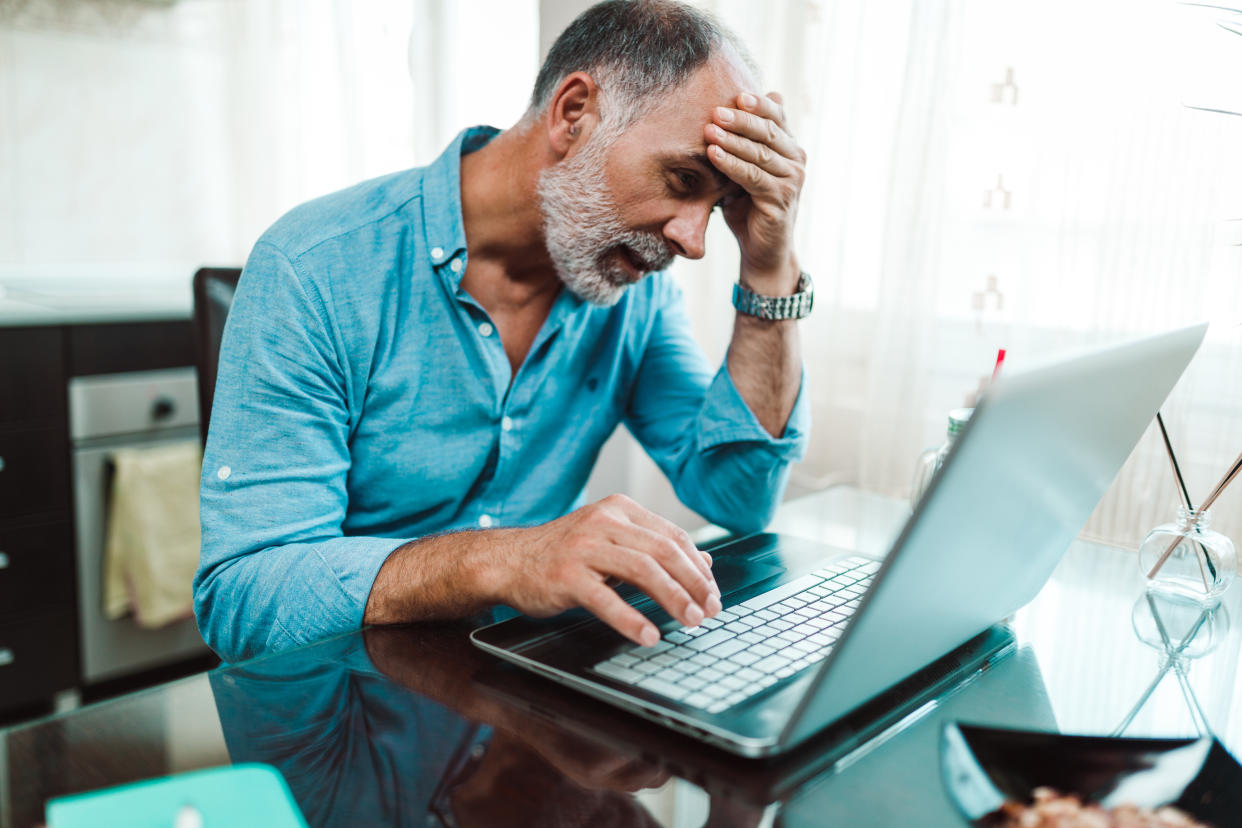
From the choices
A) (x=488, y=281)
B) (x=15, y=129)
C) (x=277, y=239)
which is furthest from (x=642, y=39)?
(x=15, y=129)

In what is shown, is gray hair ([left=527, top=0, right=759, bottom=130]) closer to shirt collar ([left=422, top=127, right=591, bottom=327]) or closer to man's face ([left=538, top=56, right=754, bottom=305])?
man's face ([left=538, top=56, right=754, bottom=305])

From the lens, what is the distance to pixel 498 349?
1.08m

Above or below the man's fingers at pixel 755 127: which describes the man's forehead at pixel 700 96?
above

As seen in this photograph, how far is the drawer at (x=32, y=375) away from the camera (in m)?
1.80

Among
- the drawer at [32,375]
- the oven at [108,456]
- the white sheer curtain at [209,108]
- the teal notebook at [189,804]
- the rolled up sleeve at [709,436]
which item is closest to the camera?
the teal notebook at [189,804]

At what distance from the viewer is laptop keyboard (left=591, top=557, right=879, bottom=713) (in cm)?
Result: 58

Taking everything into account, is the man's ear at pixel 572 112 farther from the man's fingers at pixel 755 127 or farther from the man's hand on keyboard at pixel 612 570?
the man's hand on keyboard at pixel 612 570

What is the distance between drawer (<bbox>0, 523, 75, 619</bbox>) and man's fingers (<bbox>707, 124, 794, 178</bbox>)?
1.62 m

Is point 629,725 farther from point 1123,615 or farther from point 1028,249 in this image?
point 1028,249

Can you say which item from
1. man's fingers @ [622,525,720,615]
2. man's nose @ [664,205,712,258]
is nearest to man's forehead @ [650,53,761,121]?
man's nose @ [664,205,712,258]

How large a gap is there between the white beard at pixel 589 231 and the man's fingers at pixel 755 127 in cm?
13

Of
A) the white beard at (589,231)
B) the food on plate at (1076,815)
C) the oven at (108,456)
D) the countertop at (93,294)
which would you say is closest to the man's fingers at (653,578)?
the food on plate at (1076,815)

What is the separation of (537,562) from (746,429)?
490 mm

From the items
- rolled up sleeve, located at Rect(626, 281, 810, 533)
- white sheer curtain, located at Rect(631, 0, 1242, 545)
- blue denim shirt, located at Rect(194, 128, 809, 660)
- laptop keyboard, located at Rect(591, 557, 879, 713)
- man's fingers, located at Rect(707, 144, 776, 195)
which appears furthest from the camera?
white sheer curtain, located at Rect(631, 0, 1242, 545)
